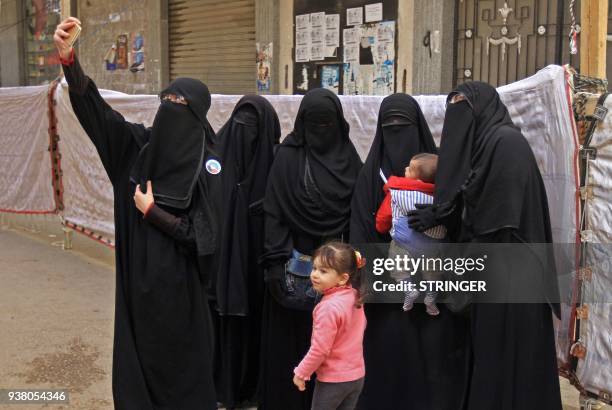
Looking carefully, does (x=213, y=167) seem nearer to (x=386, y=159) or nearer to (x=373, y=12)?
(x=386, y=159)

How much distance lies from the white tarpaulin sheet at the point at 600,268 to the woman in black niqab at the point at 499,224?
28 cm

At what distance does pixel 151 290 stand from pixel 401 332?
1054 millimetres

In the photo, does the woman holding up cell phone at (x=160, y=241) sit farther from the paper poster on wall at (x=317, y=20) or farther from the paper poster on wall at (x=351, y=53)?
the paper poster on wall at (x=317, y=20)

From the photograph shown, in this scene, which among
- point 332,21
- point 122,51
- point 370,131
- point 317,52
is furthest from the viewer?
point 122,51

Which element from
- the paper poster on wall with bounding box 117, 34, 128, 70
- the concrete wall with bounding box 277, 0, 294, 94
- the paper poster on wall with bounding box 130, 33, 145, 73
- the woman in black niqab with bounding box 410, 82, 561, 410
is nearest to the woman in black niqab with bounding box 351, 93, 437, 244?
the woman in black niqab with bounding box 410, 82, 561, 410

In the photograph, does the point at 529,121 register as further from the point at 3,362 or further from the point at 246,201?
the point at 3,362

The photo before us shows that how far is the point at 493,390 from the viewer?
114 inches

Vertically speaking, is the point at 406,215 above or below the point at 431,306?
above

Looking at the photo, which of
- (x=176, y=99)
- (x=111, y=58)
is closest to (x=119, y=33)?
(x=111, y=58)

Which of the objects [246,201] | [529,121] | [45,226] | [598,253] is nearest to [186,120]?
[246,201]

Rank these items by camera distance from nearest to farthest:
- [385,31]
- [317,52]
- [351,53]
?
[385,31] → [351,53] → [317,52]

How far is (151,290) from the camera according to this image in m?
3.01

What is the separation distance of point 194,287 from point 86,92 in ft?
2.92

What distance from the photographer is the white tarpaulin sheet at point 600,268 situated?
306cm
